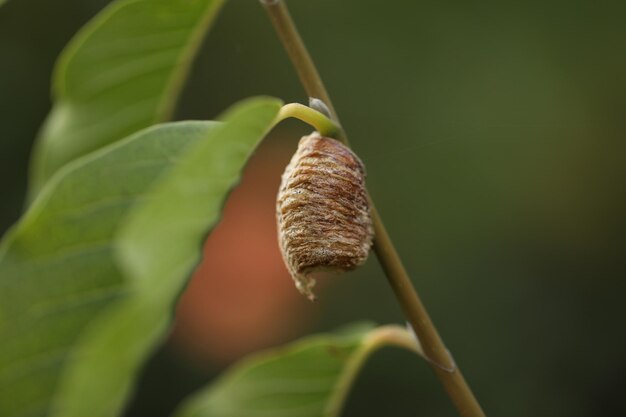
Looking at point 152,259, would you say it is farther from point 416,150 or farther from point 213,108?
point 213,108

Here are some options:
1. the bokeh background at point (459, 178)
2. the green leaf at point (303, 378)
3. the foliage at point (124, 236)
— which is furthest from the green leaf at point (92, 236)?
the bokeh background at point (459, 178)

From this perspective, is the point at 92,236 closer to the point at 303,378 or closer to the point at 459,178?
the point at 303,378

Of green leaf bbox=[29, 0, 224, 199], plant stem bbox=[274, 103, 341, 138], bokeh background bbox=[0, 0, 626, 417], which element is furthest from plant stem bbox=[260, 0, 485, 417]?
bokeh background bbox=[0, 0, 626, 417]

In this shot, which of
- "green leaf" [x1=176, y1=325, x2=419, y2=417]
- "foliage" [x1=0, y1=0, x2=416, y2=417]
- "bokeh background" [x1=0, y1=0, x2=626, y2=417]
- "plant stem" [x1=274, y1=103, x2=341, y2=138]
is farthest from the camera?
"bokeh background" [x1=0, y1=0, x2=626, y2=417]

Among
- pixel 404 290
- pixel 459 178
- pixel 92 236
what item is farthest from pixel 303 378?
pixel 459 178

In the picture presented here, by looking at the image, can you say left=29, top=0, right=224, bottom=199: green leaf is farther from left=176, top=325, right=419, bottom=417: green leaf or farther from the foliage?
left=176, top=325, right=419, bottom=417: green leaf

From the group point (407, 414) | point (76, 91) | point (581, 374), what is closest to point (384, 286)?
point (407, 414)
